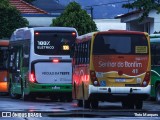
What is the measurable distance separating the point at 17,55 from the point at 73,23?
18154 millimetres

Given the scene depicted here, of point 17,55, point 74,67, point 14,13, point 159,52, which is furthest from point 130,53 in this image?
point 14,13

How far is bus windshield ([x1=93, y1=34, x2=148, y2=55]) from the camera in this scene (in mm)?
24500

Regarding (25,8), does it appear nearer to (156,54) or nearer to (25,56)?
(25,56)

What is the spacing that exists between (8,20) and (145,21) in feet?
39.3

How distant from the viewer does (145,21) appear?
157 ft

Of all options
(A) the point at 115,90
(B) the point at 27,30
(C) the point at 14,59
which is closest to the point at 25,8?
(C) the point at 14,59

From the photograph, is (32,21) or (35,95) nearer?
(35,95)

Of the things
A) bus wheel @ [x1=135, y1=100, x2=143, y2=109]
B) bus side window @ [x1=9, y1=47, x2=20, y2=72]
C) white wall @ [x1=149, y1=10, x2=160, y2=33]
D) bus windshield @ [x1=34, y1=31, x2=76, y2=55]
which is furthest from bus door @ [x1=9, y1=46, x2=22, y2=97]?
white wall @ [x1=149, y1=10, x2=160, y2=33]

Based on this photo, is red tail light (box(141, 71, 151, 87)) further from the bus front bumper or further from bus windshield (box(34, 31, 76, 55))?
bus windshield (box(34, 31, 76, 55))

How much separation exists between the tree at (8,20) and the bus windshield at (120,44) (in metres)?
29.7

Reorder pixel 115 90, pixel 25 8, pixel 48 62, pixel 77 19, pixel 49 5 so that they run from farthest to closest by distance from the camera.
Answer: pixel 49 5
pixel 25 8
pixel 77 19
pixel 48 62
pixel 115 90

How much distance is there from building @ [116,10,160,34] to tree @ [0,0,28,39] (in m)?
8.34

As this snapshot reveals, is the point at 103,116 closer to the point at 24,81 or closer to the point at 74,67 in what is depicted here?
the point at 74,67

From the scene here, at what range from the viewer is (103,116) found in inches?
800
